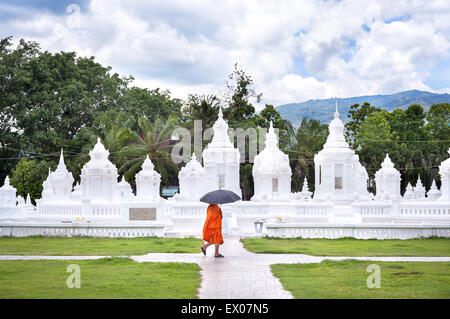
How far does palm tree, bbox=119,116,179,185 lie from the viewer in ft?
166

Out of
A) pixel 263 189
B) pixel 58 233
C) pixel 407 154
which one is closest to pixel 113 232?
pixel 58 233

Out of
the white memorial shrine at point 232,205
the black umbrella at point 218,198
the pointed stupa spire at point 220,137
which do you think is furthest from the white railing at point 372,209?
the black umbrella at point 218,198

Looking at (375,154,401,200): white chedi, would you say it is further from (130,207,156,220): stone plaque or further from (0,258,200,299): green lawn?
(0,258,200,299): green lawn

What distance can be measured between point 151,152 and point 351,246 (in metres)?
33.3

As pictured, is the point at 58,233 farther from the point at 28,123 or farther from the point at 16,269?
the point at 28,123

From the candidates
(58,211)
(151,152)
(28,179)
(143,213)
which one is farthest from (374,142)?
(143,213)

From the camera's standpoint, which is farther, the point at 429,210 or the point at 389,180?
the point at 389,180

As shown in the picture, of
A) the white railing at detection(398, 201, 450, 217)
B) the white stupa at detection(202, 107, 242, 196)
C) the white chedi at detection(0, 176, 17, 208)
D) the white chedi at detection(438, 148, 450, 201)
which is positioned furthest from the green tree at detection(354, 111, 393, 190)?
the white chedi at detection(0, 176, 17, 208)

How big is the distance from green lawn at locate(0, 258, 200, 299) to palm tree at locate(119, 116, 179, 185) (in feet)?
112

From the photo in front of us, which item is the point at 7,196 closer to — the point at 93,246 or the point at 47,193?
the point at 47,193

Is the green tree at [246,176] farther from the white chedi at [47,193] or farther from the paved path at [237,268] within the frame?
the paved path at [237,268]

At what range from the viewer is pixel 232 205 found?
93.0 feet
